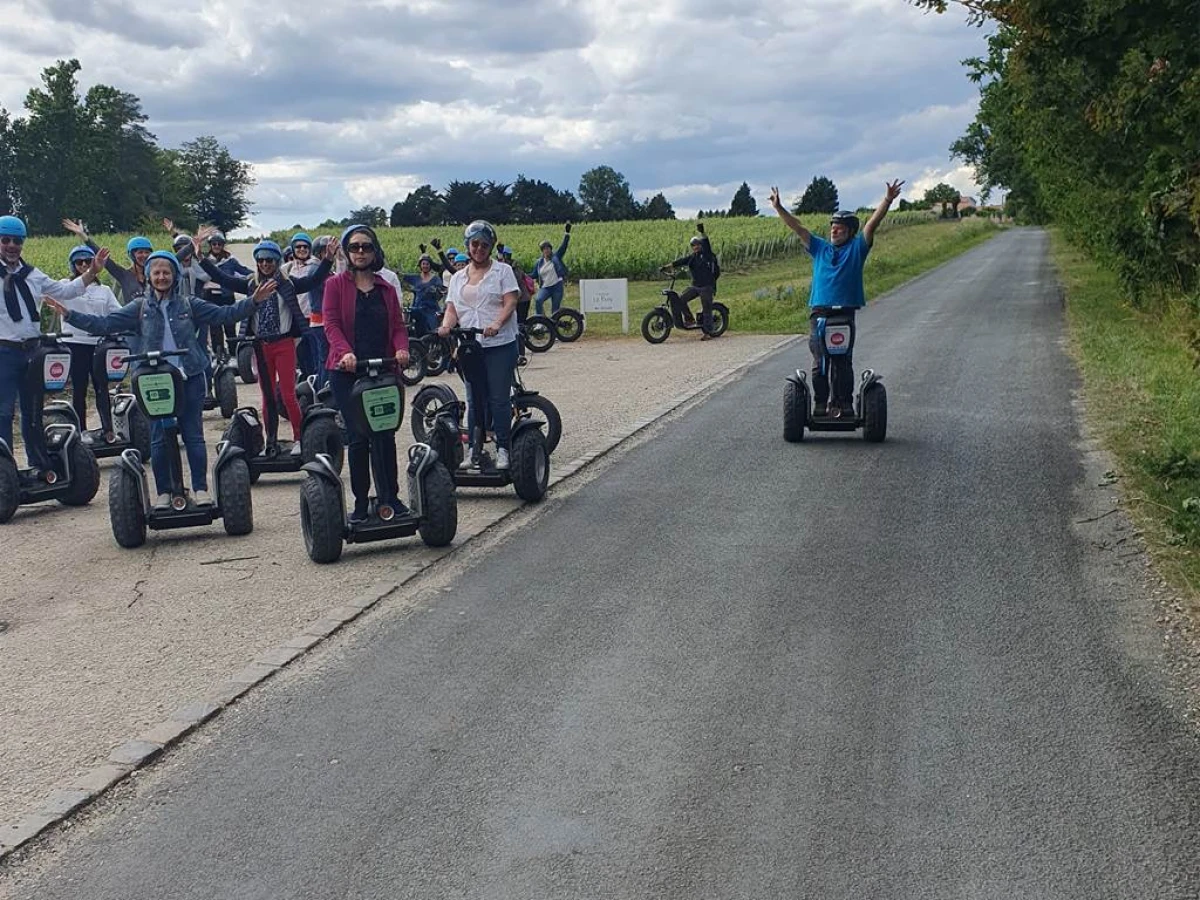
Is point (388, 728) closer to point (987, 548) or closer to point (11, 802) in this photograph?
point (11, 802)

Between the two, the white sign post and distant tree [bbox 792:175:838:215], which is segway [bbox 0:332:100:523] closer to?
the white sign post

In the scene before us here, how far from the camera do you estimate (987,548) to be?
27.1ft

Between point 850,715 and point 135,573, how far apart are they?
514cm

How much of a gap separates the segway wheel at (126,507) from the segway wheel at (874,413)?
640cm

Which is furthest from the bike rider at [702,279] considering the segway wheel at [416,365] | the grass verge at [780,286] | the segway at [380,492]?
the segway at [380,492]

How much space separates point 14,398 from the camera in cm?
1120

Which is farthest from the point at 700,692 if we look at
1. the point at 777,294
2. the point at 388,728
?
the point at 777,294

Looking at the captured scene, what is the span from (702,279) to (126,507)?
1684 centimetres

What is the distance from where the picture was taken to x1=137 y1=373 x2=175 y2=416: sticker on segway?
30.5 ft

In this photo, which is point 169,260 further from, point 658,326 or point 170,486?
point 658,326

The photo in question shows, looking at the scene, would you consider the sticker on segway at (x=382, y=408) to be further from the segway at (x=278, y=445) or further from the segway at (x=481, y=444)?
the segway at (x=278, y=445)

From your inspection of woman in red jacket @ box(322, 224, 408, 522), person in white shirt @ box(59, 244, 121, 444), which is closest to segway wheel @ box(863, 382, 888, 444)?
woman in red jacket @ box(322, 224, 408, 522)

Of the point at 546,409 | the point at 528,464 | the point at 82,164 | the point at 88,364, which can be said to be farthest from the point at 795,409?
the point at 82,164

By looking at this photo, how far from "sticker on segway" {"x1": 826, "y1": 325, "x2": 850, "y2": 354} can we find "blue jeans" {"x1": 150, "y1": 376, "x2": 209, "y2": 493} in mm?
5563
